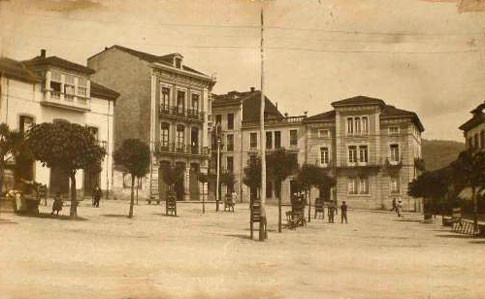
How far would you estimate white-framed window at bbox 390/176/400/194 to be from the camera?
5906 mm

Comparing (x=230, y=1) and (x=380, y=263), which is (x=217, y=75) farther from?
(x=380, y=263)

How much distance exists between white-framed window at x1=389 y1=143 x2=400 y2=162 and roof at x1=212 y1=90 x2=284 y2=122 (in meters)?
1.37

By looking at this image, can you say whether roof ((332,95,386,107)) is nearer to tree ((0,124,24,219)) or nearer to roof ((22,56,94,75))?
roof ((22,56,94,75))

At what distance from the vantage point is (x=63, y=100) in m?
5.29

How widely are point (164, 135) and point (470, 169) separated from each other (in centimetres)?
367

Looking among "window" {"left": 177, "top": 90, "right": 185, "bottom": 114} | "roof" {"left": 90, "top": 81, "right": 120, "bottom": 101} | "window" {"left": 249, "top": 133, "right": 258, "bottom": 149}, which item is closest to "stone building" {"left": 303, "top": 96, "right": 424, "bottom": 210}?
"window" {"left": 249, "top": 133, "right": 258, "bottom": 149}

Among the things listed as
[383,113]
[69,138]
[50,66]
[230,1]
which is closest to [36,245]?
[69,138]

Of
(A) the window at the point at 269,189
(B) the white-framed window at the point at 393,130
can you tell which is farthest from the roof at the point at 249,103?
(B) the white-framed window at the point at 393,130

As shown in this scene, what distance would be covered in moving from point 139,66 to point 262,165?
1916 mm

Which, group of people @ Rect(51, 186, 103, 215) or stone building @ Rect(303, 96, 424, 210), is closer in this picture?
group of people @ Rect(51, 186, 103, 215)

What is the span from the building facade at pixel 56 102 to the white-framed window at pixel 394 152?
332 centimetres

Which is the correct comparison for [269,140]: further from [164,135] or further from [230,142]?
[164,135]

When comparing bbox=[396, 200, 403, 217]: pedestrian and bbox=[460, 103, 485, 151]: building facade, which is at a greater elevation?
bbox=[460, 103, 485, 151]: building facade

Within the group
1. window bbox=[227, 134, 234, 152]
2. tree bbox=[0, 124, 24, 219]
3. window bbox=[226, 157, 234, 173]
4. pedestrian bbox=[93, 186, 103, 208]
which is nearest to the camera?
tree bbox=[0, 124, 24, 219]
